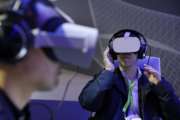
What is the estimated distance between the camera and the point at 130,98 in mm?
2838

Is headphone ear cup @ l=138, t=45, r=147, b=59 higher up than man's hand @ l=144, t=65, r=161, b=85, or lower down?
higher up

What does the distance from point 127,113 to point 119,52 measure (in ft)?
1.17

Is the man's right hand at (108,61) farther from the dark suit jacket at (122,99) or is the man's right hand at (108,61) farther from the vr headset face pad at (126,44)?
the vr headset face pad at (126,44)

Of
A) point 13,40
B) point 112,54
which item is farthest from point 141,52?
point 13,40

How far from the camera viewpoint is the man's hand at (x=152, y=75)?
2873 millimetres

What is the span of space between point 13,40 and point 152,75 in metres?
1.71

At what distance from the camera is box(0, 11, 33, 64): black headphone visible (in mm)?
1278

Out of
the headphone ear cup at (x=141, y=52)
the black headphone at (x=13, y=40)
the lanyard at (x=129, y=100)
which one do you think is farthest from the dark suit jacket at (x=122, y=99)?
the black headphone at (x=13, y=40)

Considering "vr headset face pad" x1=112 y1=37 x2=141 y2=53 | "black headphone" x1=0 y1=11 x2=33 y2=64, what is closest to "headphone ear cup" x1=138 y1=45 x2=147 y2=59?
"vr headset face pad" x1=112 y1=37 x2=141 y2=53

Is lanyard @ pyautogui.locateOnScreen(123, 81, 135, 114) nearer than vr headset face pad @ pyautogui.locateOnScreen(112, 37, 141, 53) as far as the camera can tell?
No

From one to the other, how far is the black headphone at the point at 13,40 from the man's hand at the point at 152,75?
166 centimetres

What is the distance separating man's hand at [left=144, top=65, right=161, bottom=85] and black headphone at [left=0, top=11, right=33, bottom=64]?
1.66 m

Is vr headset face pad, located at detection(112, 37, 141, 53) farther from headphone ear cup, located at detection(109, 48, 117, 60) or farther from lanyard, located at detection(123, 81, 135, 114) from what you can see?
lanyard, located at detection(123, 81, 135, 114)

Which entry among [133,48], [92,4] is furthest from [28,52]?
[92,4]
